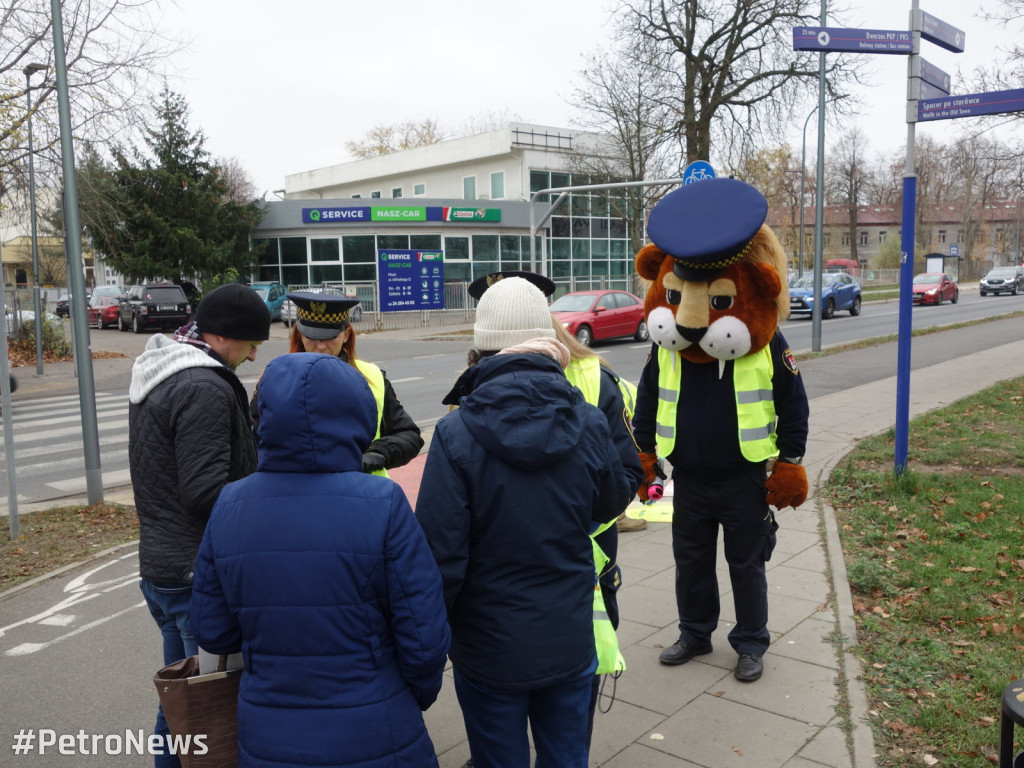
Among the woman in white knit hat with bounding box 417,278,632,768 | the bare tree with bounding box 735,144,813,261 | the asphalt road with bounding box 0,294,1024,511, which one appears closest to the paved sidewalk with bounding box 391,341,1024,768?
the woman in white knit hat with bounding box 417,278,632,768

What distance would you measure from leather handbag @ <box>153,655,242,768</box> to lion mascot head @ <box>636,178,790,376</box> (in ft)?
8.11

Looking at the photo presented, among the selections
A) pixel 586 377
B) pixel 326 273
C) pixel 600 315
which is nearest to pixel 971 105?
pixel 586 377

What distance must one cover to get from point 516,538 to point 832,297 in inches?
1271

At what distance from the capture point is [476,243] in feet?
131

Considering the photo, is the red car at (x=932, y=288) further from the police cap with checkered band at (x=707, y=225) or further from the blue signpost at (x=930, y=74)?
the police cap with checkered band at (x=707, y=225)

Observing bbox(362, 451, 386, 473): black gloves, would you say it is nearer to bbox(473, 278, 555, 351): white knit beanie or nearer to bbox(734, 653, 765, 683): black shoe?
bbox(473, 278, 555, 351): white knit beanie

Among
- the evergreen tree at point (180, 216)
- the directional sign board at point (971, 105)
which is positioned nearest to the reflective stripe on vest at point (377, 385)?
the directional sign board at point (971, 105)

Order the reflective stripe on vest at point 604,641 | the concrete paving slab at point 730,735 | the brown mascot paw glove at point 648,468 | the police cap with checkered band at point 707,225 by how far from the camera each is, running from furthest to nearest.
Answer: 1. the brown mascot paw glove at point 648,468
2. the police cap with checkered band at point 707,225
3. the concrete paving slab at point 730,735
4. the reflective stripe on vest at point 604,641

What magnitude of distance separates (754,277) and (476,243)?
36.5 m

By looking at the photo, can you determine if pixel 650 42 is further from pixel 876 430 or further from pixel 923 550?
pixel 923 550

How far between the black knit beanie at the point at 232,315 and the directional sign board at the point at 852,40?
4.91 metres

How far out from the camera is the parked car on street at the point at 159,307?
102 feet

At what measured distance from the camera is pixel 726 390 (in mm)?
3943

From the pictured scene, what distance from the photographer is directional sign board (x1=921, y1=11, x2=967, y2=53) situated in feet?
21.6
